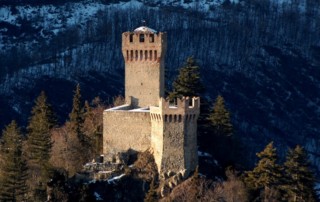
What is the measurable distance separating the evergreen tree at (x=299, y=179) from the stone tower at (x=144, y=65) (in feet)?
41.7

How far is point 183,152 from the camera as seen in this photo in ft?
190

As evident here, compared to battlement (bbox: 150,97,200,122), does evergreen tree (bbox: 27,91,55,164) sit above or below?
below

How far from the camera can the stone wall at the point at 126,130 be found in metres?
60.2

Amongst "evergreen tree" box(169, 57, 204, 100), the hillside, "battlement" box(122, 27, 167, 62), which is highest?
"battlement" box(122, 27, 167, 62)

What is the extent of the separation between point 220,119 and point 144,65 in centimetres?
961

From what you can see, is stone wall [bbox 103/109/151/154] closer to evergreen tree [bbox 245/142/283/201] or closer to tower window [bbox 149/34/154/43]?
tower window [bbox 149/34/154/43]

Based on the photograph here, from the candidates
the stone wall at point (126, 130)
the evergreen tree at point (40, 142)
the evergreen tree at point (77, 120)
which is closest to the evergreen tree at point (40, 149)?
the evergreen tree at point (40, 142)

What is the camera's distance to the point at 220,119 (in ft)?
224

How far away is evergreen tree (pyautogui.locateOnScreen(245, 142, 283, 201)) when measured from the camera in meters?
58.2

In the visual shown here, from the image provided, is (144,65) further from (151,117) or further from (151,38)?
(151,117)

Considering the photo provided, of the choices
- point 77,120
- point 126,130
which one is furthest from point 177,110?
point 77,120

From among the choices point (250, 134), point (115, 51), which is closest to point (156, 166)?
point (250, 134)

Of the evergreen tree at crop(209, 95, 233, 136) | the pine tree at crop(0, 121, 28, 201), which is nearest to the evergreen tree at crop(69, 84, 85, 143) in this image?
the pine tree at crop(0, 121, 28, 201)

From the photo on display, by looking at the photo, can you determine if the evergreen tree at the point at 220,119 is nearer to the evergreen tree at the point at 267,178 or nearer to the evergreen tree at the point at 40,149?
the evergreen tree at the point at 267,178
